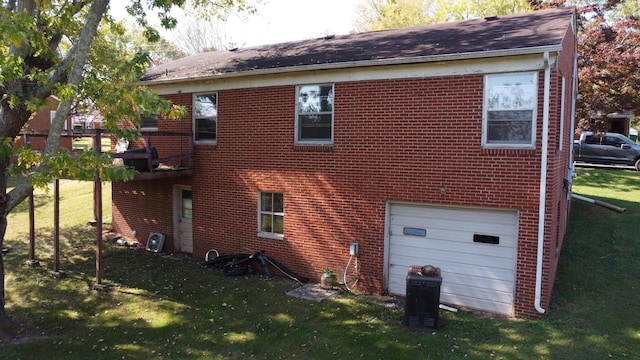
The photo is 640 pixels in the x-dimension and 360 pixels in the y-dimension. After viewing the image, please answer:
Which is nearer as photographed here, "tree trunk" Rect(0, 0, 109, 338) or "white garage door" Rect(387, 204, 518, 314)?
"tree trunk" Rect(0, 0, 109, 338)

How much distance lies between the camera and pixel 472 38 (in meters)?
9.28

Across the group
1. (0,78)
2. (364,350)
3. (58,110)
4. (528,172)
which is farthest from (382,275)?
(0,78)

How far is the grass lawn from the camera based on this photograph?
7090mm

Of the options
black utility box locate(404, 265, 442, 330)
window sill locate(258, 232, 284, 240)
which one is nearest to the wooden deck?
window sill locate(258, 232, 284, 240)

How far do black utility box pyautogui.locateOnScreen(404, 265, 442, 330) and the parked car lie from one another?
1916 cm

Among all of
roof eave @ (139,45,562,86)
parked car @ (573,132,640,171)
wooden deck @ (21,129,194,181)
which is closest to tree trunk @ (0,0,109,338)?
wooden deck @ (21,129,194,181)

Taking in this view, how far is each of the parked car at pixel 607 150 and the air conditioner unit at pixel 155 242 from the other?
20783mm

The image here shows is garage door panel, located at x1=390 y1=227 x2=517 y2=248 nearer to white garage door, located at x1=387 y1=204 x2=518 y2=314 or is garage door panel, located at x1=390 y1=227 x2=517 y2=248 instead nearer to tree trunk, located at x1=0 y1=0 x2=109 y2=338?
white garage door, located at x1=387 y1=204 x2=518 y2=314

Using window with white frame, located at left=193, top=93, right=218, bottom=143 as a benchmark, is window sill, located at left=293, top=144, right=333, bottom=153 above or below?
below

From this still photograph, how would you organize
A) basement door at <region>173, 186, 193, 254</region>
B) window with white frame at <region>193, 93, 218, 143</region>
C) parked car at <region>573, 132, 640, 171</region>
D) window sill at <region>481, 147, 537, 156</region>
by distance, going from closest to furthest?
window sill at <region>481, 147, 537, 156</region> < window with white frame at <region>193, 93, 218, 143</region> < basement door at <region>173, 186, 193, 254</region> < parked car at <region>573, 132, 640, 171</region>

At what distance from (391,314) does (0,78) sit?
761 centimetres

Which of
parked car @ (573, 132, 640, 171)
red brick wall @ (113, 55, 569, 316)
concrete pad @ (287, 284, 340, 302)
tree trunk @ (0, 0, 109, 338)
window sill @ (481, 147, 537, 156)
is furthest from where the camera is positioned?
parked car @ (573, 132, 640, 171)

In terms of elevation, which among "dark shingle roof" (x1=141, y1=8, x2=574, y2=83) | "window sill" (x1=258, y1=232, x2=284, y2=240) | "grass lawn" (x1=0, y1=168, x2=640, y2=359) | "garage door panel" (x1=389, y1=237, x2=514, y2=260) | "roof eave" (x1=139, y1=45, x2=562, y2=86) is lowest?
"grass lawn" (x1=0, y1=168, x2=640, y2=359)

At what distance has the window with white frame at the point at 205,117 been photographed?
1207cm
